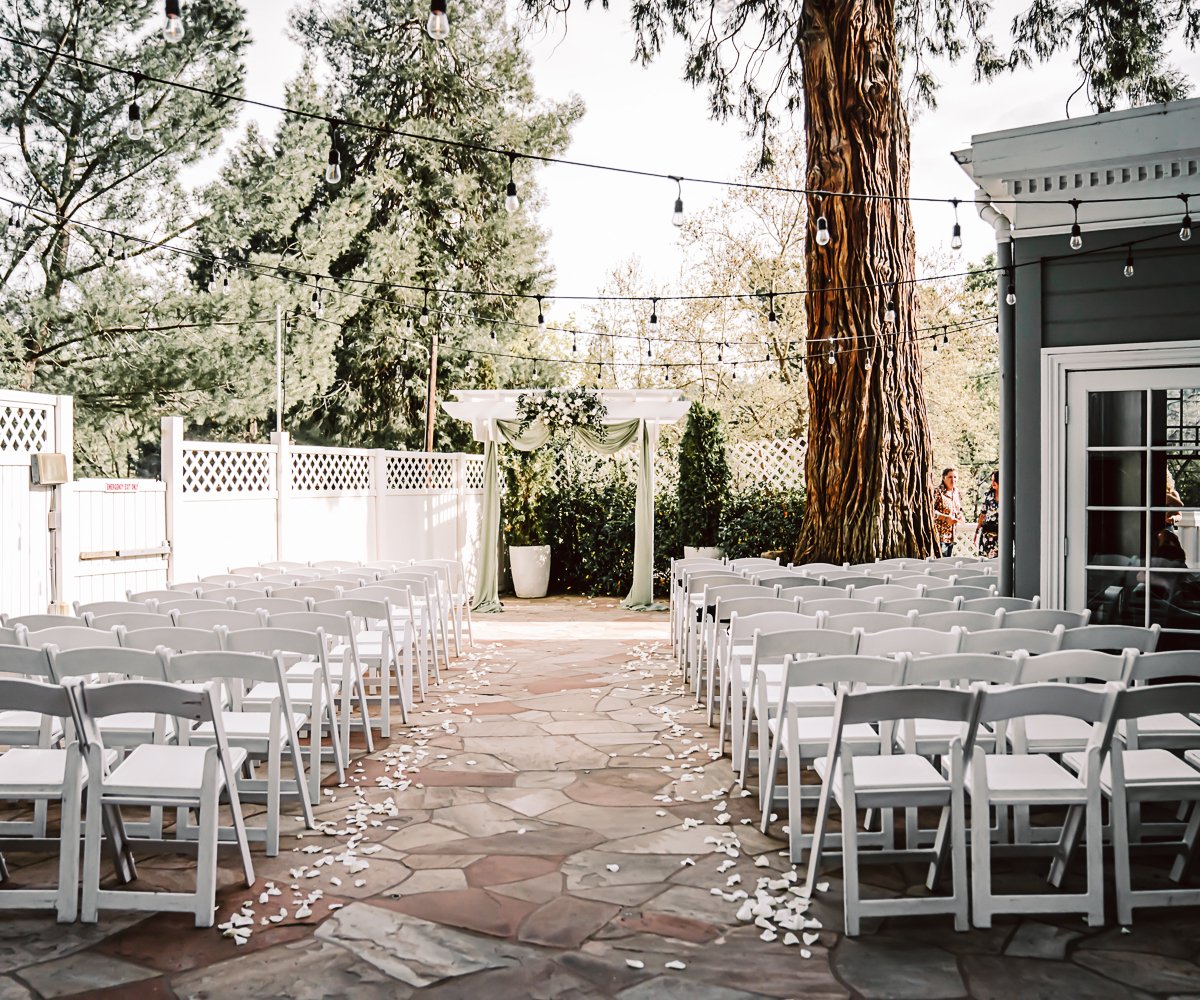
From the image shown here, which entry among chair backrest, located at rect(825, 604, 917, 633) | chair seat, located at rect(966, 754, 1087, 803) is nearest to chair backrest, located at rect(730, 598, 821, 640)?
chair backrest, located at rect(825, 604, 917, 633)

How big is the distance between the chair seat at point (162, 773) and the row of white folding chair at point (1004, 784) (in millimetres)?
2040

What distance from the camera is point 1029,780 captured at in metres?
3.30

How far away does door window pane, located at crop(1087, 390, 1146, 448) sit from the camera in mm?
5703

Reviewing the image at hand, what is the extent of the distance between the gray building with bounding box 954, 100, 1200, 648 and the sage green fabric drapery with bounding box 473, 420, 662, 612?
20.1ft

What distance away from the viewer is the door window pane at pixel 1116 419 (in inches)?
225

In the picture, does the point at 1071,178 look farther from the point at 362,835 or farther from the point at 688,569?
the point at 362,835

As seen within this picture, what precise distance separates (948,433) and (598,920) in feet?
54.3

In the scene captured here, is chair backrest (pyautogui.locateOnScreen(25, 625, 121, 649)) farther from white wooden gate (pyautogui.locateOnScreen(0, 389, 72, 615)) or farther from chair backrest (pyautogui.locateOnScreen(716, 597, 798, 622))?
chair backrest (pyautogui.locateOnScreen(716, 597, 798, 622))

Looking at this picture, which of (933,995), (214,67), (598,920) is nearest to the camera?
(933,995)

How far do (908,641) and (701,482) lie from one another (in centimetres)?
781

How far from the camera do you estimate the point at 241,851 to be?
138 inches

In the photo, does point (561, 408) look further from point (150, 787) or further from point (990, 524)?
point (150, 787)

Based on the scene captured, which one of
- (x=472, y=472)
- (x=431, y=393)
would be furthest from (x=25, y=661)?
(x=431, y=393)

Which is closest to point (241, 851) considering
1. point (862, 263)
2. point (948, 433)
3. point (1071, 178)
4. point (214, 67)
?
point (1071, 178)
